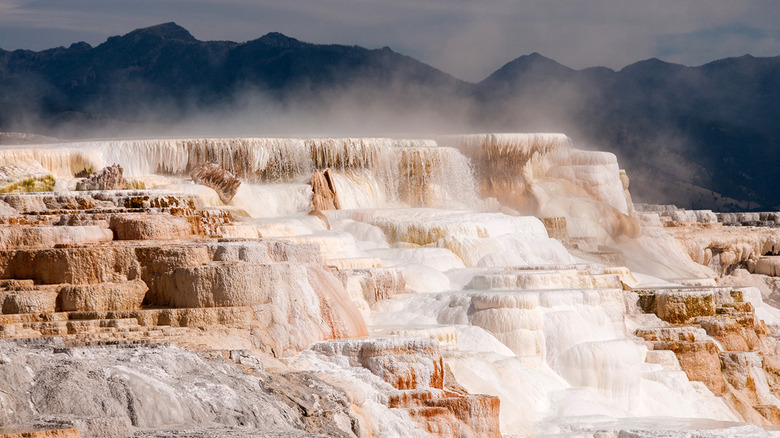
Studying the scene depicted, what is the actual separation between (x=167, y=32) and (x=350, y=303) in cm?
5523

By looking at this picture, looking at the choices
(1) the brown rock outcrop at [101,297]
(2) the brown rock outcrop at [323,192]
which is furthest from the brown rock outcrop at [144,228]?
(2) the brown rock outcrop at [323,192]

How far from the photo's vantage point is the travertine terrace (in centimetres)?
1196

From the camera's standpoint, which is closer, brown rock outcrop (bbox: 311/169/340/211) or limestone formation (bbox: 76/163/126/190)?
limestone formation (bbox: 76/163/126/190)

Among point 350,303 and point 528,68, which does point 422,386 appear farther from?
point 528,68

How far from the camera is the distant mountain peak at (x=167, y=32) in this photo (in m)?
69.1

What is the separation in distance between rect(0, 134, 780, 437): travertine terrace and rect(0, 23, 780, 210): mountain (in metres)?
25.8

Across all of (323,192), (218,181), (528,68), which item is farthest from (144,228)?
(528,68)

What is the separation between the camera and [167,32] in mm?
69812

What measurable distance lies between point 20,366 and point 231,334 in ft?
13.5

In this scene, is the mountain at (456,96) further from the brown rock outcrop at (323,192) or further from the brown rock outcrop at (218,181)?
the brown rock outcrop at (218,181)

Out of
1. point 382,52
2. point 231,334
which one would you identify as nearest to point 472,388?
point 231,334

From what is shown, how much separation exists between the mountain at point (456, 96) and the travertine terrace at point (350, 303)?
84.7ft

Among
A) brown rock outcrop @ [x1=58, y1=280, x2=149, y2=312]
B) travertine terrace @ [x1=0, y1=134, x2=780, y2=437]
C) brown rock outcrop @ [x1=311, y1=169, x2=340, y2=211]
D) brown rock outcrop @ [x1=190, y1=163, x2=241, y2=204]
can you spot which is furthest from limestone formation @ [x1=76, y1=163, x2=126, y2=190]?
brown rock outcrop @ [x1=58, y1=280, x2=149, y2=312]

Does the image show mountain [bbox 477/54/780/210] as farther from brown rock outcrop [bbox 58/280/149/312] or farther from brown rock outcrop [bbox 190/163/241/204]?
brown rock outcrop [bbox 58/280/149/312]
